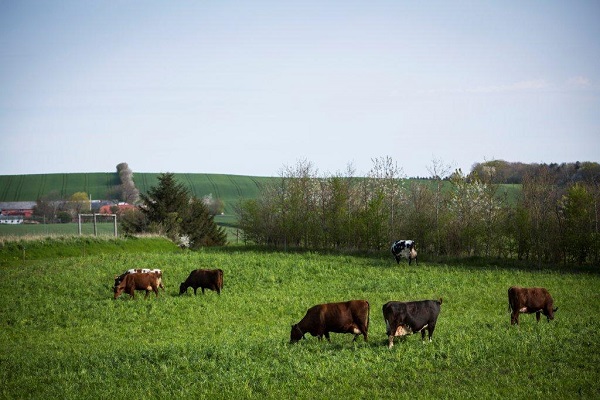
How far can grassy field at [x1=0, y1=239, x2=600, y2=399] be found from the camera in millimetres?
12523

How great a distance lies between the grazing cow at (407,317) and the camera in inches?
617

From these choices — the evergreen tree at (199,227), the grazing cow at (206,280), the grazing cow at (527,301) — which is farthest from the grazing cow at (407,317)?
the evergreen tree at (199,227)

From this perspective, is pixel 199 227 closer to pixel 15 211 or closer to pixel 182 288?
pixel 182 288

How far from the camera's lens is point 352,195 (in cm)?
5819

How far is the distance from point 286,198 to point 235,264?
24321 millimetres

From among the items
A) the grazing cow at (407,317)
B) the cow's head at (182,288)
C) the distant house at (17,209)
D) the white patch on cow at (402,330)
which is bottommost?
the cow's head at (182,288)

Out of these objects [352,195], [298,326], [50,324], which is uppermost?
[352,195]

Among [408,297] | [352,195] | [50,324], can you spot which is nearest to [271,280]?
[408,297]

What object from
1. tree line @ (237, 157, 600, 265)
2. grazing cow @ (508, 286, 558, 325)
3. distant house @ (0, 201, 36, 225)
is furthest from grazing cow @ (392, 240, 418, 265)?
distant house @ (0, 201, 36, 225)

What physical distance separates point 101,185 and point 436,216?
100.0 m

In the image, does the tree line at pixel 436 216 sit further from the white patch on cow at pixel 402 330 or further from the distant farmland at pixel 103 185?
the distant farmland at pixel 103 185

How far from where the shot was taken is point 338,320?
16.5 m

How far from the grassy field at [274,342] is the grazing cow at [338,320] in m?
0.39

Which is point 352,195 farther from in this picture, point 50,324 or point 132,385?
point 132,385
